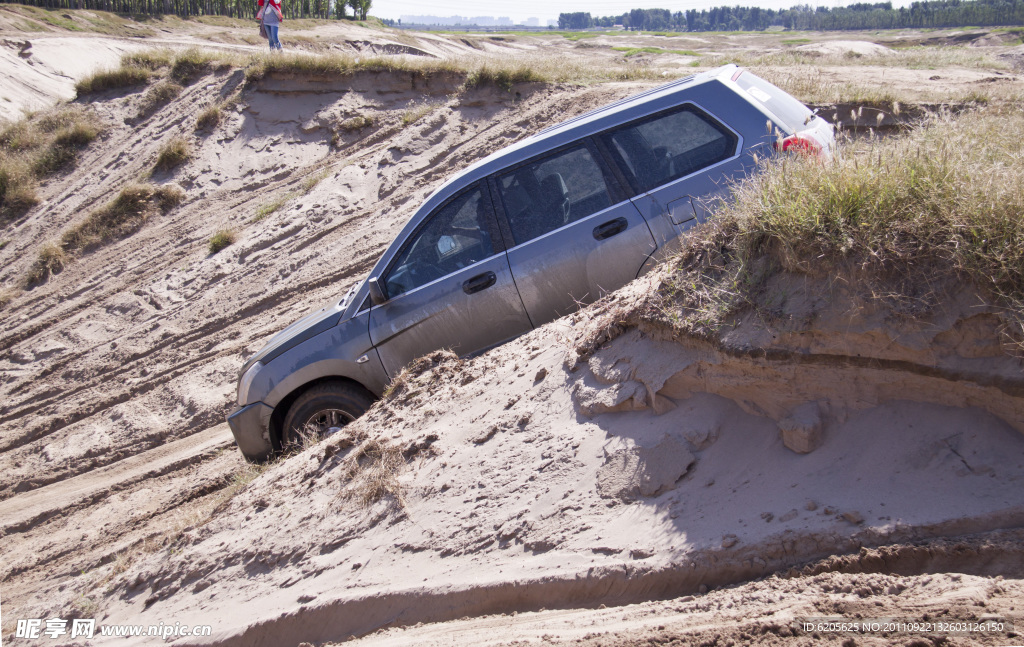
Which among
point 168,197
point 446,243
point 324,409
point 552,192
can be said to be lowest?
point 324,409

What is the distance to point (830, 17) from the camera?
90.9m

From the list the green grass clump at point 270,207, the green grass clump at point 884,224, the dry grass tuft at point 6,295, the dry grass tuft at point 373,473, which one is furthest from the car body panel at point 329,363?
the dry grass tuft at point 6,295

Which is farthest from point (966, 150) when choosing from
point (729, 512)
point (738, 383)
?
point (729, 512)

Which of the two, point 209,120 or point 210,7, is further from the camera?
point 210,7

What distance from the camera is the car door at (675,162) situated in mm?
4996

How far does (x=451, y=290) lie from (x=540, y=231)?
804 mm

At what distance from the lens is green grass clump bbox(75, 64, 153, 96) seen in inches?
659

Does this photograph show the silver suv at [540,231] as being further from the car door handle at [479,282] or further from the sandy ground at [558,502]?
the sandy ground at [558,502]

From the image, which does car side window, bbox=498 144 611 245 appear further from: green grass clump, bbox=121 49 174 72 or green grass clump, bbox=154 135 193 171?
green grass clump, bbox=121 49 174 72

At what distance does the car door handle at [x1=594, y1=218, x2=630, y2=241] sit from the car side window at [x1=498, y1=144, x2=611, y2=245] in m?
0.14

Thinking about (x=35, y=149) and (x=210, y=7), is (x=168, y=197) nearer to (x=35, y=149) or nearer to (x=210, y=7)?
(x=35, y=149)

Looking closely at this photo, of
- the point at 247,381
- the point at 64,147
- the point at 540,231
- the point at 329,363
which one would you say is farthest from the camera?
the point at 64,147

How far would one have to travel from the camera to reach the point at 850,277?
320 centimetres

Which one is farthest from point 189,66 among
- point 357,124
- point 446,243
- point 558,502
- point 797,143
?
point 558,502
